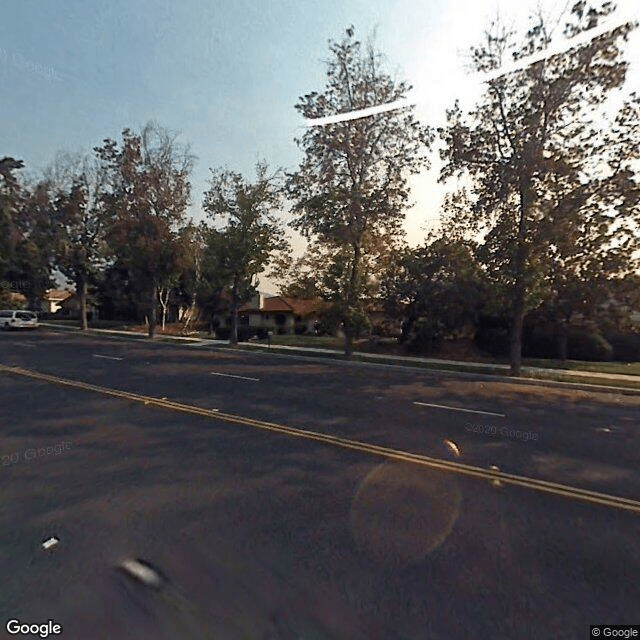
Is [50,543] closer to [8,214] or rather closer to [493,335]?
[493,335]

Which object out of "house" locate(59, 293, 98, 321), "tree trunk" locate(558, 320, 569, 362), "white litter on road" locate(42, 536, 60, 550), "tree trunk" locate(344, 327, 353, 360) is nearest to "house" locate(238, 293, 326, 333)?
"house" locate(59, 293, 98, 321)

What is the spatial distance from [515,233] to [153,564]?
49.4 feet

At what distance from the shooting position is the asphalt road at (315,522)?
8.86 feet

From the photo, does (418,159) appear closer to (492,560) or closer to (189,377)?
(189,377)

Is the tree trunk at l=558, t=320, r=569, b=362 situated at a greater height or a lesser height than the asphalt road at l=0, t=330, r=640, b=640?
greater

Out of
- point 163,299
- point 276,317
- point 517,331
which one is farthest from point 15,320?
point 517,331

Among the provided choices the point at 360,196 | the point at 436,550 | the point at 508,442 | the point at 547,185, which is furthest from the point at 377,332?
the point at 436,550

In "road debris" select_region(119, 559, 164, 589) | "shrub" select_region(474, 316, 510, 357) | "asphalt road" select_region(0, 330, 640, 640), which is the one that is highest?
"shrub" select_region(474, 316, 510, 357)

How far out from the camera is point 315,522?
3.86m

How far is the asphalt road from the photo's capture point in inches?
106

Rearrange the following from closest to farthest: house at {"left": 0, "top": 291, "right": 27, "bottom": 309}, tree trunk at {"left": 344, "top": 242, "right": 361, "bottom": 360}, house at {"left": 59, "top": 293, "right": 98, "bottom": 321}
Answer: tree trunk at {"left": 344, "top": 242, "right": 361, "bottom": 360} < house at {"left": 59, "top": 293, "right": 98, "bottom": 321} < house at {"left": 0, "top": 291, "right": 27, "bottom": 309}

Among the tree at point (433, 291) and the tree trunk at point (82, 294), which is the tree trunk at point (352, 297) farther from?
the tree trunk at point (82, 294)

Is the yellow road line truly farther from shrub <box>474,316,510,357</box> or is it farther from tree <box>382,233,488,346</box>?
shrub <box>474,316,510,357</box>

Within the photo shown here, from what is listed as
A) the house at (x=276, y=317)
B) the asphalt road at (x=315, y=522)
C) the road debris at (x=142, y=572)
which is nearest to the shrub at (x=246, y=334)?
the house at (x=276, y=317)
